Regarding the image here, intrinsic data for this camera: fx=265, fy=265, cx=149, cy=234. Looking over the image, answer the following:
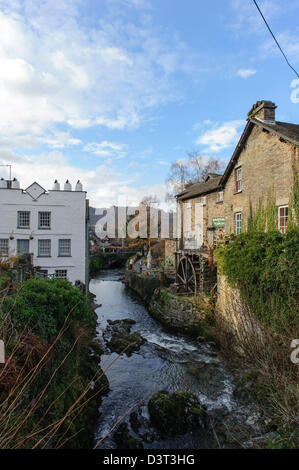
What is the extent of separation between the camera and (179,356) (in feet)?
43.5

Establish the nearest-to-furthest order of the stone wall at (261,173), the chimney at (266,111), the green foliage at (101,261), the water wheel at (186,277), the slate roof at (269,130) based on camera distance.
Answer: the slate roof at (269,130)
the stone wall at (261,173)
the chimney at (266,111)
the water wheel at (186,277)
the green foliage at (101,261)

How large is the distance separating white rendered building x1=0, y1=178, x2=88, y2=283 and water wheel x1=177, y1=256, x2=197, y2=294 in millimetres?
7712

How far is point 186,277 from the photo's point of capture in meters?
20.9

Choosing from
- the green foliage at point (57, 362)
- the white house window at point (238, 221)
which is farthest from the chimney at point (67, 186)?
the white house window at point (238, 221)

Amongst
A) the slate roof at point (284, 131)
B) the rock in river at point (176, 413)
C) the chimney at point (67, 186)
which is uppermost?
the slate roof at point (284, 131)

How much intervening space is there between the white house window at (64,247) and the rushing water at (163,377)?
19.3ft

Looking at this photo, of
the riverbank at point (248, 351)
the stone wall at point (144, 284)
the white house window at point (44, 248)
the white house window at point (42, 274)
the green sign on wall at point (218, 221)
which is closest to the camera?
the riverbank at point (248, 351)

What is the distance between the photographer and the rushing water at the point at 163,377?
328 inches

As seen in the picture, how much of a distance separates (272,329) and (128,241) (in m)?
40.9

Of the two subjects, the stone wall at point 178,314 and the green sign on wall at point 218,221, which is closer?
the stone wall at point 178,314

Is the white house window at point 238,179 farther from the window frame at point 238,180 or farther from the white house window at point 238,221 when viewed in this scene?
the white house window at point 238,221

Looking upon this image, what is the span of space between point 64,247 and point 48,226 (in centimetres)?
198

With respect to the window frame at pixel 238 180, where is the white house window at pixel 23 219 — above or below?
below

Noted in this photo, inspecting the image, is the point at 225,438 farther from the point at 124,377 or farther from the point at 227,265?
the point at 227,265
